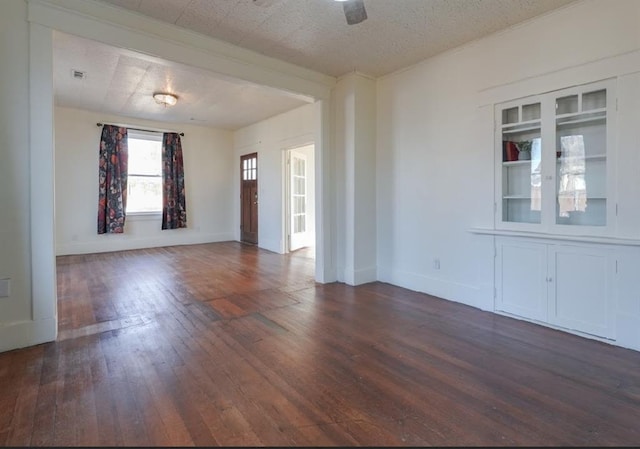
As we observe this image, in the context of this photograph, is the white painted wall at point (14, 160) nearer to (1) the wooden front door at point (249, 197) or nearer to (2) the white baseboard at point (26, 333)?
(2) the white baseboard at point (26, 333)

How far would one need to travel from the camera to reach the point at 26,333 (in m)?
2.56

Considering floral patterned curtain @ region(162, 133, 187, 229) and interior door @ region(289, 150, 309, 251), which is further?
floral patterned curtain @ region(162, 133, 187, 229)

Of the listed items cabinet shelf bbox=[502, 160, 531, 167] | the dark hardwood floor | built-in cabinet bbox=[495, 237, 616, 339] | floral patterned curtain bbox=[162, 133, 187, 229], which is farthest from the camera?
floral patterned curtain bbox=[162, 133, 187, 229]

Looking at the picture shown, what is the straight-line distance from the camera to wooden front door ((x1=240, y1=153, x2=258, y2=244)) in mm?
7719

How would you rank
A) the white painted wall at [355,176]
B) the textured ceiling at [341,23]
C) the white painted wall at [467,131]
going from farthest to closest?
1. the white painted wall at [355,176]
2. the textured ceiling at [341,23]
3. the white painted wall at [467,131]

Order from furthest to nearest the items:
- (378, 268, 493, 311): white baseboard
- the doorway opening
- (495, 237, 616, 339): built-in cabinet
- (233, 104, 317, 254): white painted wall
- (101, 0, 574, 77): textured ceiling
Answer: the doorway opening, (233, 104, 317, 254): white painted wall, (378, 268, 493, 311): white baseboard, (101, 0, 574, 77): textured ceiling, (495, 237, 616, 339): built-in cabinet

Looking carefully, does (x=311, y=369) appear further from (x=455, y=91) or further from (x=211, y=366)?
(x=455, y=91)

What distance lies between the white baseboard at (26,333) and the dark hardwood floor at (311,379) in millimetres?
74

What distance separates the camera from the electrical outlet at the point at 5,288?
8.19 feet

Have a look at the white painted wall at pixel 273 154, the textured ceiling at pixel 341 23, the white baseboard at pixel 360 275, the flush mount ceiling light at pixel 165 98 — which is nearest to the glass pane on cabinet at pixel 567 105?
the textured ceiling at pixel 341 23

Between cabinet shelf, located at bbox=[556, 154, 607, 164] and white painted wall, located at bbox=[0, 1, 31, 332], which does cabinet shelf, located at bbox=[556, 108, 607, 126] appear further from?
white painted wall, located at bbox=[0, 1, 31, 332]

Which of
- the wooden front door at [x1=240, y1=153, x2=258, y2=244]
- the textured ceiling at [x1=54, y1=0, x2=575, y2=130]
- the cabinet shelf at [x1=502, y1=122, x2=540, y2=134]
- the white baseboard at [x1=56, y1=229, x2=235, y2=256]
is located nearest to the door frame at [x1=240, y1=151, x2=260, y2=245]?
the wooden front door at [x1=240, y1=153, x2=258, y2=244]

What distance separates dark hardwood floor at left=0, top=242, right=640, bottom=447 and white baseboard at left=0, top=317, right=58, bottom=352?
7cm

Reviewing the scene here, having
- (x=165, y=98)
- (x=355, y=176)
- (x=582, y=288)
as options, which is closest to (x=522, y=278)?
(x=582, y=288)
